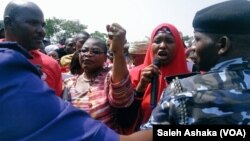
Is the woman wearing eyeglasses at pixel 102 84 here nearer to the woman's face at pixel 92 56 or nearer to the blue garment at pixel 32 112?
the woman's face at pixel 92 56

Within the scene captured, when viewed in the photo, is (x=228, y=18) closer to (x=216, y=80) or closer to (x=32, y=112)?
(x=216, y=80)

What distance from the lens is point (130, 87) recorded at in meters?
2.83

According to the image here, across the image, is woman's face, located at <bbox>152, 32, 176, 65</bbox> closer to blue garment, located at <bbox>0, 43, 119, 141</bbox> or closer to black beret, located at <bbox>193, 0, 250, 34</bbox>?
black beret, located at <bbox>193, 0, 250, 34</bbox>

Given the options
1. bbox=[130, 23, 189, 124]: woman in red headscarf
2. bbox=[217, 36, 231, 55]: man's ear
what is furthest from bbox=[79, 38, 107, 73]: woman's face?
bbox=[217, 36, 231, 55]: man's ear

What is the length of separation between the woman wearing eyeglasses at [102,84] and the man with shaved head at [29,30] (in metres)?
0.22

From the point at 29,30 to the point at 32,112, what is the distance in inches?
81.0

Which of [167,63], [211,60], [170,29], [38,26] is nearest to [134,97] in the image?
[167,63]

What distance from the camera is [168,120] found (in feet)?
5.24

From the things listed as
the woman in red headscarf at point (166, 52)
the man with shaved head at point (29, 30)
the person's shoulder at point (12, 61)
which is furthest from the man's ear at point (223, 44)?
the man with shaved head at point (29, 30)

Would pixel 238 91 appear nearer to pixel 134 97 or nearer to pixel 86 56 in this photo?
pixel 134 97

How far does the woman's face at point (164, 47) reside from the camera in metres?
3.19

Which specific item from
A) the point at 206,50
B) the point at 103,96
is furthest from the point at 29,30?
the point at 206,50

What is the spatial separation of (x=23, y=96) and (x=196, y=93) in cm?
77

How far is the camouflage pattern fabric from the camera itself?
154cm
